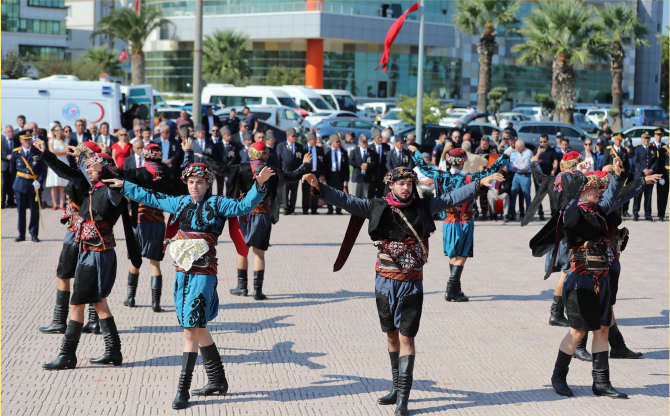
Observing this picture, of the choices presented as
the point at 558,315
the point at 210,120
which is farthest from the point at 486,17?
the point at 558,315

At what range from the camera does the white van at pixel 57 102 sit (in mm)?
19859

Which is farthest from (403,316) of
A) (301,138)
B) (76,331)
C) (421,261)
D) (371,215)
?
(301,138)

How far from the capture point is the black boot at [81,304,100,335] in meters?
8.15

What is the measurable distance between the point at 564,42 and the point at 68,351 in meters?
36.6

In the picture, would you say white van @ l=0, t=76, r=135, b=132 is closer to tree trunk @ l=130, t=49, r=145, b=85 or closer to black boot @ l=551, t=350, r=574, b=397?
black boot @ l=551, t=350, r=574, b=397

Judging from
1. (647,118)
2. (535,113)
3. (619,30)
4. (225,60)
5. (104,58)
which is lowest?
(647,118)

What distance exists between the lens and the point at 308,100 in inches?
1506

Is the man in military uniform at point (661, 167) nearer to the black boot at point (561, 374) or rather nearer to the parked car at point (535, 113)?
the black boot at point (561, 374)

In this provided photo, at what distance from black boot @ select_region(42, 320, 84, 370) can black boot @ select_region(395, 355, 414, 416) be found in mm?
2948

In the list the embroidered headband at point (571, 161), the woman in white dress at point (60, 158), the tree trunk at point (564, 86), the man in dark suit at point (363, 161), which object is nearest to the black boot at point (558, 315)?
the embroidered headband at point (571, 161)

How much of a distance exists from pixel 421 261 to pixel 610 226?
5.91ft

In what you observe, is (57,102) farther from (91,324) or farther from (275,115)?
(91,324)

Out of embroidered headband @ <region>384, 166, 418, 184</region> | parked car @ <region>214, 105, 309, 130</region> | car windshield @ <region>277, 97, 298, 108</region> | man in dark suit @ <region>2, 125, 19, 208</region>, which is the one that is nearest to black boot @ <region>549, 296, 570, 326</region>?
embroidered headband @ <region>384, 166, 418, 184</region>

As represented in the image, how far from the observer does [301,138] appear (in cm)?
2838
